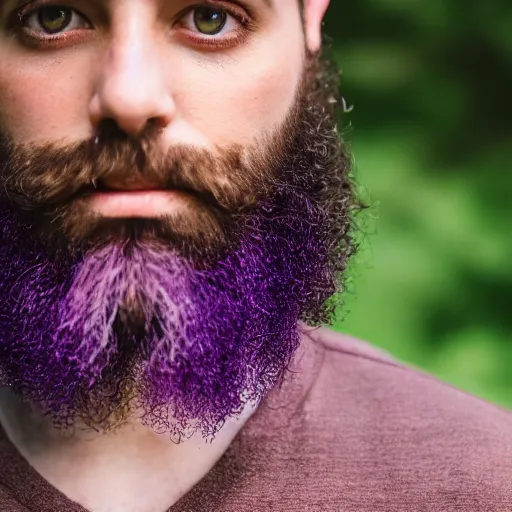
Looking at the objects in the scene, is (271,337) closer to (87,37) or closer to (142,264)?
(142,264)

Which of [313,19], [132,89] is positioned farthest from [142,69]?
[313,19]

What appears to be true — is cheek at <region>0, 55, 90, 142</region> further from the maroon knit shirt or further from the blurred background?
the blurred background

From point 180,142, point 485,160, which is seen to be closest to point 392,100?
point 485,160

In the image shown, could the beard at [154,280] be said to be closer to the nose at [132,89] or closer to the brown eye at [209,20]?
the nose at [132,89]

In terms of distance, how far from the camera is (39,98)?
0.92 metres

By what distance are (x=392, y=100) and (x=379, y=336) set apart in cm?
67

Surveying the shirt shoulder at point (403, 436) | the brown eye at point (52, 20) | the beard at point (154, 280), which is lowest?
the shirt shoulder at point (403, 436)

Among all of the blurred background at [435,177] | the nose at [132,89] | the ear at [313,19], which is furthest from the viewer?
the blurred background at [435,177]

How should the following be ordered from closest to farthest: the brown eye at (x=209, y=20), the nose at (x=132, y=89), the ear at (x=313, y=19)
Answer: the nose at (x=132, y=89) → the brown eye at (x=209, y=20) → the ear at (x=313, y=19)

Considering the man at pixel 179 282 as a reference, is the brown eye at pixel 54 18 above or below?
above

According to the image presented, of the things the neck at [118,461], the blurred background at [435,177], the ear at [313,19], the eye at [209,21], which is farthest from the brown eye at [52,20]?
the blurred background at [435,177]

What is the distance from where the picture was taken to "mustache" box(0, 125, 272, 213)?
88cm

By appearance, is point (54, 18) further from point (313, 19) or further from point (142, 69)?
Answer: point (313, 19)

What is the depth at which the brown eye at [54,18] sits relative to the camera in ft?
3.03
